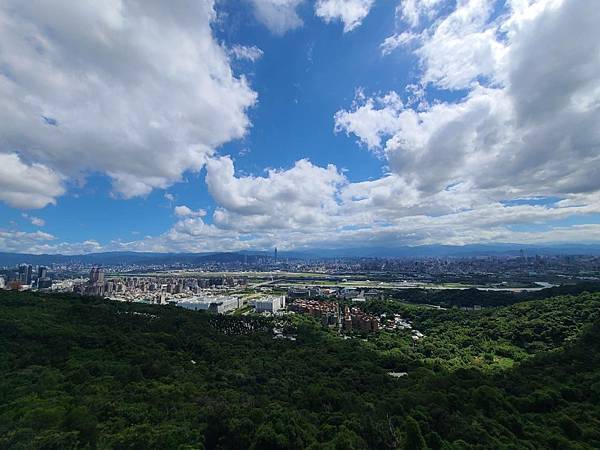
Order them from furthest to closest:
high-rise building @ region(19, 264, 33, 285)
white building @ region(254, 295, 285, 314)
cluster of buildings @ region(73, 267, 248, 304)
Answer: high-rise building @ region(19, 264, 33, 285) < cluster of buildings @ region(73, 267, 248, 304) < white building @ region(254, 295, 285, 314)

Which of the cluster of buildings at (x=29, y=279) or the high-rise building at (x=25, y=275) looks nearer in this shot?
the cluster of buildings at (x=29, y=279)

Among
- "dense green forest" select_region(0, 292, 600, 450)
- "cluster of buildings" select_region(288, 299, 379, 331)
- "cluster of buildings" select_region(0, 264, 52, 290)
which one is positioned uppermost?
"cluster of buildings" select_region(0, 264, 52, 290)

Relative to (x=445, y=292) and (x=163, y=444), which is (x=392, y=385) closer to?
(x=163, y=444)

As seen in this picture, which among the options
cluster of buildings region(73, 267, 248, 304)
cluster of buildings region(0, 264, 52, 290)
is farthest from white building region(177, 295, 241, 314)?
cluster of buildings region(0, 264, 52, 290)

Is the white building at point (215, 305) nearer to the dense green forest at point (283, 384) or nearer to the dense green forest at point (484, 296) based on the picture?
the dense green forest at point (283, 384)

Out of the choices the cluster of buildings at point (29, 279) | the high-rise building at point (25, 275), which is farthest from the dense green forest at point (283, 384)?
the high-rise building at point (25, 275)

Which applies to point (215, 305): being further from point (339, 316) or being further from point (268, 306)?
point (339, 316)

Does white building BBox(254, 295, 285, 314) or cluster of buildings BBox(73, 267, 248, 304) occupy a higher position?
cluster of buildings BBox(73, 267, 248, 304)

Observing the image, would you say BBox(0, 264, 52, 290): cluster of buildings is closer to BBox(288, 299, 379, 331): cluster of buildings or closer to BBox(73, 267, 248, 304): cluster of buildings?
BBox(73, 267, 248, 304): cluster of buildings

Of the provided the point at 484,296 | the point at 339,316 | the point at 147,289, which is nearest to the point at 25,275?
the point at 147,289

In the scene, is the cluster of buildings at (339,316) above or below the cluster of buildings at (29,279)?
below
